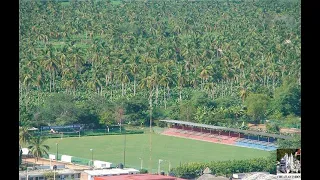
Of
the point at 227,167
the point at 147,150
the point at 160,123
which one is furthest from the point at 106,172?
the point at 160,123

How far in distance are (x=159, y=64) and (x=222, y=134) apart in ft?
3.77

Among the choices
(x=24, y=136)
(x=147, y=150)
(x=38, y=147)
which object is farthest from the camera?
(x=147, y=150)

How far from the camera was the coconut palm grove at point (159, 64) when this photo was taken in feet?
36.6

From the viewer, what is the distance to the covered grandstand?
1109cm

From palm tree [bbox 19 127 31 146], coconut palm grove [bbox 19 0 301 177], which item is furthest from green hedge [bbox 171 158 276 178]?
palm tree [bbox 19 127 31 146]

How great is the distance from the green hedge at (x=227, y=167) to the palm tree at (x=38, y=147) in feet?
3.96

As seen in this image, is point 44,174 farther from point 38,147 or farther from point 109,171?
point 38,147

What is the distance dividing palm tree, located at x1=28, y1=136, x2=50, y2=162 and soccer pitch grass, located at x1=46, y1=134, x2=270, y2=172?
0.24 ft

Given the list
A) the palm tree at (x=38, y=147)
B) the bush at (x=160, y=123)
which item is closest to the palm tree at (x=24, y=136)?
the palm tree at (x=38, y=147)

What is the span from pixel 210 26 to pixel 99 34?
1.31m

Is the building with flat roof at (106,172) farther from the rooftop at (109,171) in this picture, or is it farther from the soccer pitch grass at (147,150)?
the soccer pitch grass at (147,150)

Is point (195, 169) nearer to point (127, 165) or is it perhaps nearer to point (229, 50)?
point (127, 165)

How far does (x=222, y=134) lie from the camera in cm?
1138

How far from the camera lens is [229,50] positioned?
40.4 ft
